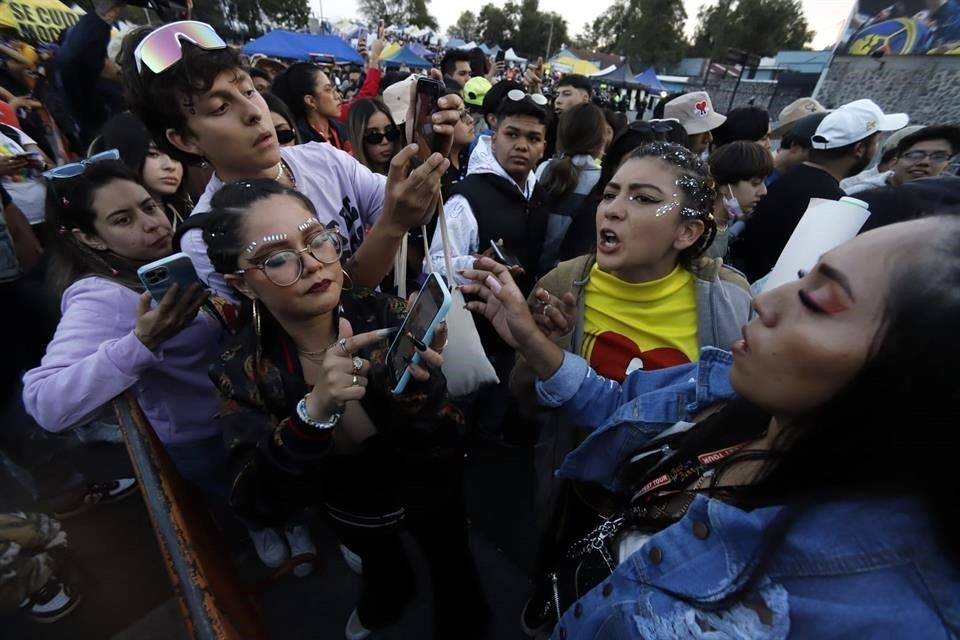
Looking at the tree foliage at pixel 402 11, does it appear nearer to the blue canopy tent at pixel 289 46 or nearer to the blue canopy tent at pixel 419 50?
the blue canopy tent at pixel 419 50

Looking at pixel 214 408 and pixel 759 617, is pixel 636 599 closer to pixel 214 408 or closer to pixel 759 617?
pixel 759 617

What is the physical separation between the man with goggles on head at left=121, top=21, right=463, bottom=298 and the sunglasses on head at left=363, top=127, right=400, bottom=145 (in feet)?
6.32

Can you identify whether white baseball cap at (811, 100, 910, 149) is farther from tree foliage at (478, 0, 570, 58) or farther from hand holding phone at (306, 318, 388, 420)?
tree foliage at (478, 0, 570, 58)

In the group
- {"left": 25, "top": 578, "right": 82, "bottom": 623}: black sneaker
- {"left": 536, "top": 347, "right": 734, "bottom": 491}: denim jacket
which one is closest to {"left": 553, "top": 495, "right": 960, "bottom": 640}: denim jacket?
{"left": 536, "top": 347, "right": 734, "bottom": 491}: denim jacket

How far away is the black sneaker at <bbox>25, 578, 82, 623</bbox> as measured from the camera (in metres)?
1.95

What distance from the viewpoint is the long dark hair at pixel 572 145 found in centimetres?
300

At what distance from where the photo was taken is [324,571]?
2.42 meters

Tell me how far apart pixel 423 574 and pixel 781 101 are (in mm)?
28905

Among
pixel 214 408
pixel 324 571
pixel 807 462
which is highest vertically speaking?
pixel 807 462

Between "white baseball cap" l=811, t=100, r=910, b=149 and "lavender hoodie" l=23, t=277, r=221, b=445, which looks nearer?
"lavender hoodie" l=23, t=277, r=221, b=445

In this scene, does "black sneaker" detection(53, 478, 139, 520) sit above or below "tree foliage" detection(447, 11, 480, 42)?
below

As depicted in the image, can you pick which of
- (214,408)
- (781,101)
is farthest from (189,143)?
(781,101)

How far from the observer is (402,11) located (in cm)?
7006

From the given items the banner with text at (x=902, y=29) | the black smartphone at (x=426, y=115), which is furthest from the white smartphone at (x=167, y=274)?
the banner with text at (x=902, y=29)
